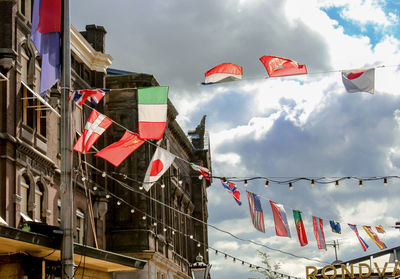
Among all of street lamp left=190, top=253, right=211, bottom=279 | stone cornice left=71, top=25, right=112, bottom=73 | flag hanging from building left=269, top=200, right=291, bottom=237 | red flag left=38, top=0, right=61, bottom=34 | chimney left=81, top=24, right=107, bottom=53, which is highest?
chimney left=81, top=24, right=107, bottom=53

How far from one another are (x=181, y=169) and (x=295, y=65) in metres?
30.5

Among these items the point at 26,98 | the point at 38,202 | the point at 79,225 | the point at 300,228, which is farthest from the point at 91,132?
the point at 300,228

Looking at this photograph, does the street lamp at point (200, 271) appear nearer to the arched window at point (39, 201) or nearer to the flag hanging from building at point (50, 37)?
the arched window at point (39, 201)

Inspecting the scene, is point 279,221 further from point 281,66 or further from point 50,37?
point 50,37

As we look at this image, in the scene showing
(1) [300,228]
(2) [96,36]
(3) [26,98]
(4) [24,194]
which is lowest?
(1) [300,228]

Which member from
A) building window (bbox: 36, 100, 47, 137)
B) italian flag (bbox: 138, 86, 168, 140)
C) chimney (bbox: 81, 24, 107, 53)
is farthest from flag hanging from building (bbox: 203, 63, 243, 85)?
chimney (bbox: 81, 24, 107, 53)

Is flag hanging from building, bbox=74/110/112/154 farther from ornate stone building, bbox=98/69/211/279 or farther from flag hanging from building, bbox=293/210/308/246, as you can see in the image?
flag hanging from building, bbox=293/210/308/246

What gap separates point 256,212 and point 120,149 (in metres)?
8.32

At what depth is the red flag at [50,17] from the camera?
19.0m

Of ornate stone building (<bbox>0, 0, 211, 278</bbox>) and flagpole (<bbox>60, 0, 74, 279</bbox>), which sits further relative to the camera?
ornate stone building (<bbox>0, 0, 211, 278</bbox>)

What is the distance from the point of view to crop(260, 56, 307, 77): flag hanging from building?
21.1 meters

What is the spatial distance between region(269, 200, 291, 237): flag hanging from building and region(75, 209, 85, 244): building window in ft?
27.1

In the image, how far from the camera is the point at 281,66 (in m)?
21.3

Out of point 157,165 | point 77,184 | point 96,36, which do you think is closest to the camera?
point 157,165
